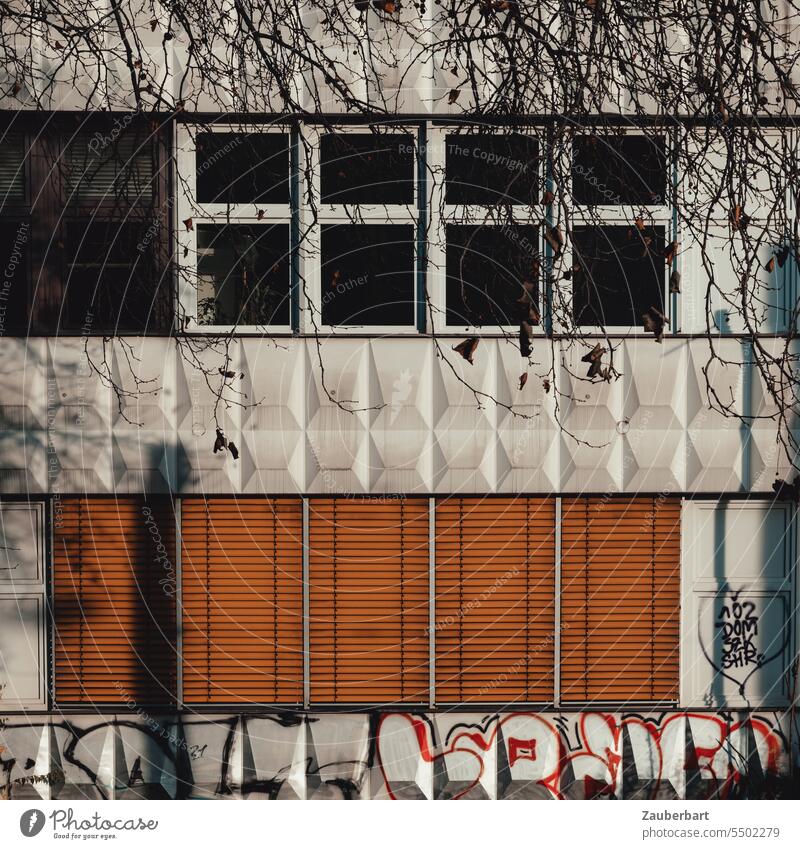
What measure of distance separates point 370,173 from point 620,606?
13.8 ft

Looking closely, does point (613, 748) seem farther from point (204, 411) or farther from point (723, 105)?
point (723, 105)

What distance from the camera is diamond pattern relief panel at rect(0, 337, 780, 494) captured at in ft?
21.9

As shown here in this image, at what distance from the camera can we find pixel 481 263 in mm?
6812

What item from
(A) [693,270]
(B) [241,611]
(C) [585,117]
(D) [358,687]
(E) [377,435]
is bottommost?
(D) [358,687]

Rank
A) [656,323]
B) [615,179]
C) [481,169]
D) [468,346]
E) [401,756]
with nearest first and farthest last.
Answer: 1. [656,323]
2. [468,346]
3. [615,179]
4. [481,169]
5. [401,756]

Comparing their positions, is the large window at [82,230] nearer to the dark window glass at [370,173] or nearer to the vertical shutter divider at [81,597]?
the dark window glass at [370,173]

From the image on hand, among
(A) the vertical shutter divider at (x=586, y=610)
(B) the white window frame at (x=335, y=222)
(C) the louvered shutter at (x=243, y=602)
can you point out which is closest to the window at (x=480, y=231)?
(B) the white window frame at (x=335, y=222)

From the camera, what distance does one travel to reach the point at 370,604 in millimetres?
6906

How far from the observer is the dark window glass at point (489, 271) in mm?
A: 6719

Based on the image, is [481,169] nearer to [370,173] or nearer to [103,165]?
[370,173]

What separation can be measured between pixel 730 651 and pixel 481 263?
393 centimetres

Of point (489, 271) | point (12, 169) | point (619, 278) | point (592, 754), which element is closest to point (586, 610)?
point (592, 754)

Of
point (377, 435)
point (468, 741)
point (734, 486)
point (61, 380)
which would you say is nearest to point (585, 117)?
point (377, 435)

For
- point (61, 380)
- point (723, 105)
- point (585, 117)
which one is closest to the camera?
point (723, 105)
